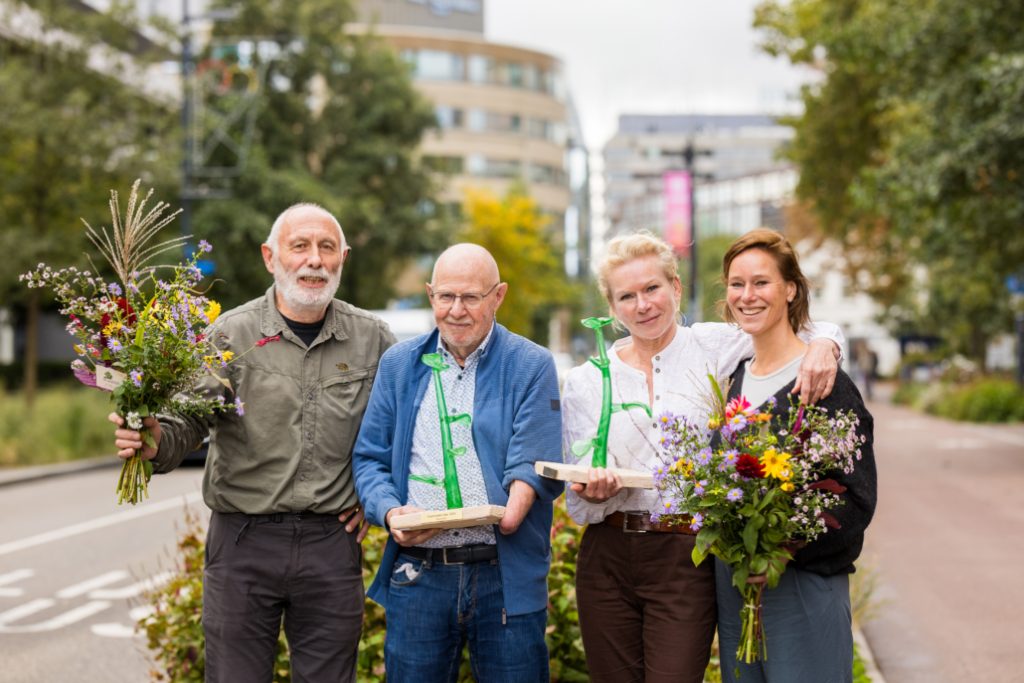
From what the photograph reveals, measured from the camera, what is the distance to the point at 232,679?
13.5 ft

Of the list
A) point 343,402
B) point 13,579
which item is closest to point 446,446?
point 343,402

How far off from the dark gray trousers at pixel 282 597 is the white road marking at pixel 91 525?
6.91m

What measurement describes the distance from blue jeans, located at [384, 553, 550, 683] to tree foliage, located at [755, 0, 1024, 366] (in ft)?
44.7

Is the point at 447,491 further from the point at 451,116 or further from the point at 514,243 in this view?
the point at 451,116

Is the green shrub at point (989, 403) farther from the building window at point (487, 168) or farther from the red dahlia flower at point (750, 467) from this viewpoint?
the building window at point (487, 168)

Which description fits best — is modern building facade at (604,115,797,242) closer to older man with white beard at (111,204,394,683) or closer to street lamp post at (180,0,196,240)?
street lamp post at (180,0,196,240)

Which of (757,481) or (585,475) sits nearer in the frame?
(757,481)

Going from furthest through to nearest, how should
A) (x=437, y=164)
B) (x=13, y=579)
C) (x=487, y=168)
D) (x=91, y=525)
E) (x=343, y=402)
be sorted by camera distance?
(x=487, y=168) → (x=437, y=164) → (x=91, y=525) → (x=13, y=579) → (x=343, y=402)

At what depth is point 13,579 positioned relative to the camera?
10.0 meters

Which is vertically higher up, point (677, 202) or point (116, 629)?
point (677, 202)

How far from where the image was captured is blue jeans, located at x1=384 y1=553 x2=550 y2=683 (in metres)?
3.87

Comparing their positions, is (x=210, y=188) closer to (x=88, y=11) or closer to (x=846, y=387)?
(x=88, y=11)

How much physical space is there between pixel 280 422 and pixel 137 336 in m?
0.64

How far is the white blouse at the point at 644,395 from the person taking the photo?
3.93 m
